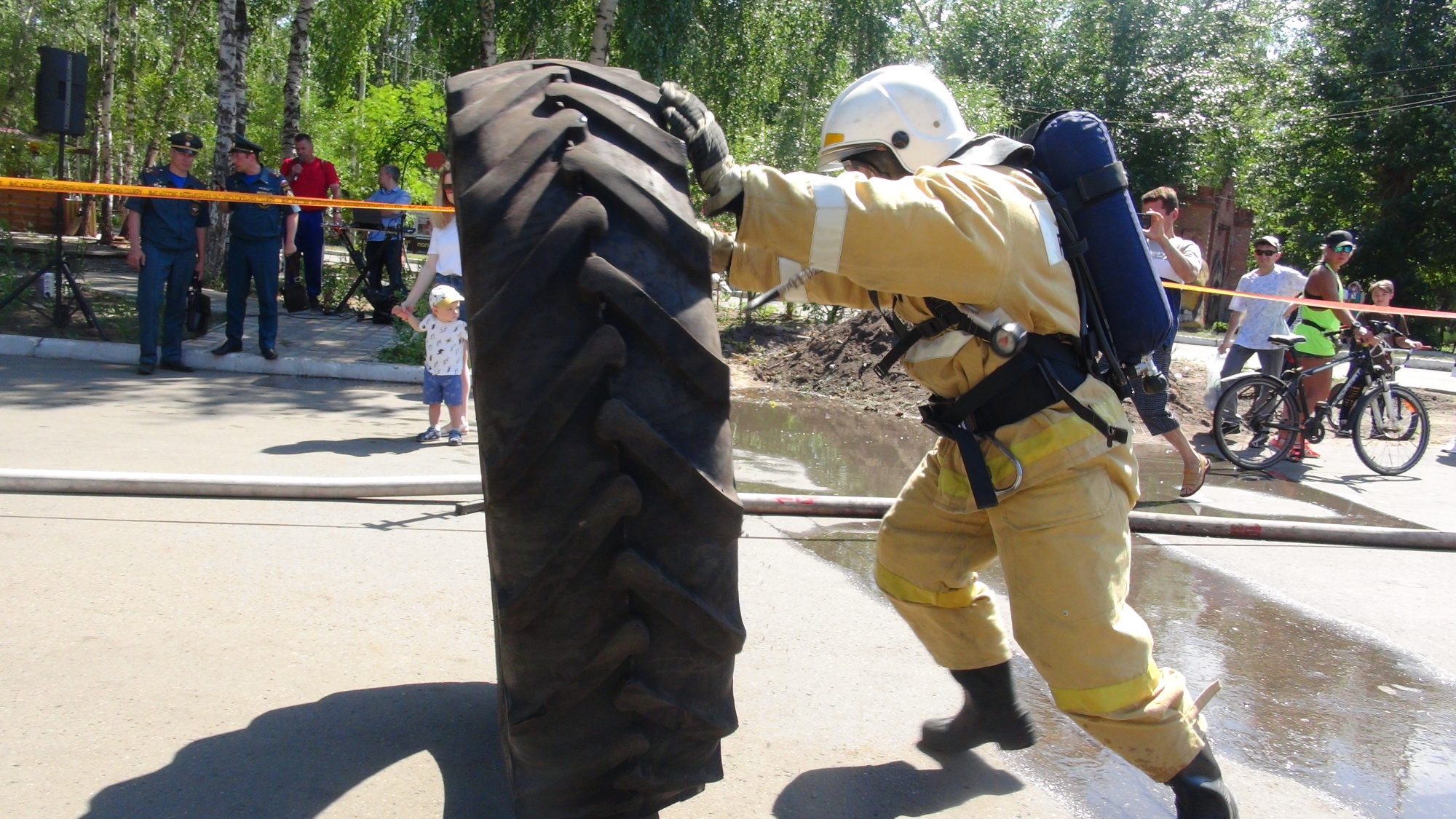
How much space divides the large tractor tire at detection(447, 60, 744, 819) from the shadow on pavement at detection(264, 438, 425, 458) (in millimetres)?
5030

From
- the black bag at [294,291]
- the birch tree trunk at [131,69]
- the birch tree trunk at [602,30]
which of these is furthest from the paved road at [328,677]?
the birch tree trunk at [131,69]

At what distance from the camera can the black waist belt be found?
261cm

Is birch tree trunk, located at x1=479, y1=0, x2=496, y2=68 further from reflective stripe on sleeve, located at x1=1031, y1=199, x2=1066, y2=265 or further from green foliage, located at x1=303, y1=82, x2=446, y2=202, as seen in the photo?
reflective stripe on sleeve, located at x1=1031, y1=199, x2=1066, y2=265

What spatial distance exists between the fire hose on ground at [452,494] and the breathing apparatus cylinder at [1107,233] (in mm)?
2478

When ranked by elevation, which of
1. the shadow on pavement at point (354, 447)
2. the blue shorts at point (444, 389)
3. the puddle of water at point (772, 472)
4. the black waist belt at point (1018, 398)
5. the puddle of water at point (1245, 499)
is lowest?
the shadow on pavement at point (354, 447)

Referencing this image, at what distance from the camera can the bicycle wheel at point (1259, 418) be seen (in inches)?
347

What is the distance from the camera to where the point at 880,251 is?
222 centimetres

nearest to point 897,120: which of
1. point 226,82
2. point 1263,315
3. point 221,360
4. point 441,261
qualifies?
point 441,261

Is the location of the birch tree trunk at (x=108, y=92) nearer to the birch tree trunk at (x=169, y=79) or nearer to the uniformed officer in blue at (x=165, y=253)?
the birch tree trunk at (x=169, y=79)

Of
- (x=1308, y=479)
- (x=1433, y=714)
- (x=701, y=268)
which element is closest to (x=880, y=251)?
(x=701, y=268)

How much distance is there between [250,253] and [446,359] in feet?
11.5

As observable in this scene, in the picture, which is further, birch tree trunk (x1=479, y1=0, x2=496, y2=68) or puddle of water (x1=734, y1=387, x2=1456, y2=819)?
birch tree trunk (x1=479, y1=0, x2=496, y2=68)

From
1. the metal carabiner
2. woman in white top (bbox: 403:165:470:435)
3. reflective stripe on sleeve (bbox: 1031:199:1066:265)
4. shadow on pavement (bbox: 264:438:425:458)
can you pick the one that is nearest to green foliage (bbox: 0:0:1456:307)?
woman in white top (bbox: 403:165:470:435)

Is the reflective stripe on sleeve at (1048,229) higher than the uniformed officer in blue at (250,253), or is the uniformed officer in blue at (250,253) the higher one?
the reflective stripe on sleeve at (1048,229)
